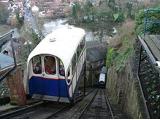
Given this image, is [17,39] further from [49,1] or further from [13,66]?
[49,1]

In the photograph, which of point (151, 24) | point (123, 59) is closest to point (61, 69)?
point (151, 24)

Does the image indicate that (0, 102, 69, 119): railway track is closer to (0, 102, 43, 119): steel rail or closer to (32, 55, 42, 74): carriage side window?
(0, 102, 43, 119): steel rail

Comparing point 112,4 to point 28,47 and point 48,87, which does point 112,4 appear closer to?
point 28,47

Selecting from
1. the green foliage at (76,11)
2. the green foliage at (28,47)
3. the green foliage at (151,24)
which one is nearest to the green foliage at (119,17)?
the green foliage at (76,11)

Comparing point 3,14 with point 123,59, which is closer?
point 123,59

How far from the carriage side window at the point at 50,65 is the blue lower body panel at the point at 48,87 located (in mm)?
323

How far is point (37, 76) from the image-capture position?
41.2ft

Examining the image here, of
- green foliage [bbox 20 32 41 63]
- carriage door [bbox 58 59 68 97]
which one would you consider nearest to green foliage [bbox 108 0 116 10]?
green foliage [bbox 20 32 41 63]

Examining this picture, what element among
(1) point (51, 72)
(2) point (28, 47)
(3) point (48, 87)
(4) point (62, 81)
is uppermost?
(2) point (28, 47)

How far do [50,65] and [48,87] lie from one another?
868 mm

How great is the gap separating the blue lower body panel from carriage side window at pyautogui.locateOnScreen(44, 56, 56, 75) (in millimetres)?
323

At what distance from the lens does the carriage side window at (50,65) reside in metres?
12.4

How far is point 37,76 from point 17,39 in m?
19.4

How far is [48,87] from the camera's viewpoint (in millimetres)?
12609
